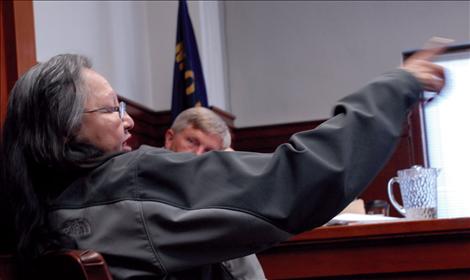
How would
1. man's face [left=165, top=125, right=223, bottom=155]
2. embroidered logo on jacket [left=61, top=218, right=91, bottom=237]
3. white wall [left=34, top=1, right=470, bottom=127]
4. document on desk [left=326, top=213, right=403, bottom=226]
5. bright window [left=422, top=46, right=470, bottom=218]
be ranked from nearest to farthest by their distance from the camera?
embroidered logo on jacket [left=61, top=218, right=91, bottom=237], document on desk [left=326, top=213, right=403, bottom=226], man's face [left=165, top=125, right=223, bottom=155], bright window [left=422, top=46, right=470, bottom=218], white wall [left=34, top=1, right=470, bottom=127]

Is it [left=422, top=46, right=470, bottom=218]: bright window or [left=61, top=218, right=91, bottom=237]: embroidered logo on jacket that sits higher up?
[left=61, top=218, right=91, bottom=237]: embroidered logo on jacket

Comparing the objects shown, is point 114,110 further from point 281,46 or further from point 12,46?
point 281,46

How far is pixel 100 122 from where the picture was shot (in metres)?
1.54

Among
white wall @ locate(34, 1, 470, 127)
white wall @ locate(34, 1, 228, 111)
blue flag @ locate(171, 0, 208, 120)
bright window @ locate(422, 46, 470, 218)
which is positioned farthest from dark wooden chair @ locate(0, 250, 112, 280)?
bright window @ locate(422, 46, 470, 218)

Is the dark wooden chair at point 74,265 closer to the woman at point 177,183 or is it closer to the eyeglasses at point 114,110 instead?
the woman at point 177,183

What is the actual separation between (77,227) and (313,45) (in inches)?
169

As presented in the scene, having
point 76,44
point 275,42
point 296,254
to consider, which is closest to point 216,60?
point 275,42

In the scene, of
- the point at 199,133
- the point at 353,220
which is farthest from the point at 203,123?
the point at 353,220

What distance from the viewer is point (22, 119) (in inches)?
58.2

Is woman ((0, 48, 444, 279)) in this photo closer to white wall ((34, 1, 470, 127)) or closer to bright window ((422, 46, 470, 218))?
white wall ((34, 1, 470, 127))

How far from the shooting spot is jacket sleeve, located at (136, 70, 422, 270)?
1.30 metres

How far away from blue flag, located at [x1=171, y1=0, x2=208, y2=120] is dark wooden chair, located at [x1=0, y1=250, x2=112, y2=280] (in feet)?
10.7

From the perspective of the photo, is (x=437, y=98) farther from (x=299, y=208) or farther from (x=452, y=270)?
(x=452, y=270)

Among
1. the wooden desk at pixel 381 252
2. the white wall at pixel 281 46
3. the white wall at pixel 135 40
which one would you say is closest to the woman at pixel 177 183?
the wooden desk at pixel 381 252
